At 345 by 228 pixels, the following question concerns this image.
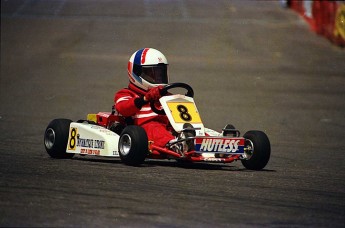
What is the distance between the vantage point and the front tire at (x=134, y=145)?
8.85 m

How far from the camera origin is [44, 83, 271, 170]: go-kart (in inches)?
349

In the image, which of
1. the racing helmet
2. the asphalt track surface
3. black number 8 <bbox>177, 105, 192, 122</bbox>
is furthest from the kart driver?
the asphalt track surface

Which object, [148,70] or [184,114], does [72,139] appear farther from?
[184,114]

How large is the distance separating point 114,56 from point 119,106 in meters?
13.8

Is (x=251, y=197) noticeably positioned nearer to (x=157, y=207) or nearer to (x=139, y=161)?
(x=157, y=207)

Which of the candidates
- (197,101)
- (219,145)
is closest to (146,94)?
(219,145)

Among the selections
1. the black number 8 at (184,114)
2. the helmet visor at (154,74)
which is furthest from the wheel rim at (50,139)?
the black number 8 at (184,114)

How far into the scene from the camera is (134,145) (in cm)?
887

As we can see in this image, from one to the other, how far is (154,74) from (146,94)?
0.52 metres

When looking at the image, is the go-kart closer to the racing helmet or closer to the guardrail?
the racing helmet

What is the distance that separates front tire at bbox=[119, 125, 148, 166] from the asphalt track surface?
140 mm

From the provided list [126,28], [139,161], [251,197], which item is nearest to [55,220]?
[251,197]

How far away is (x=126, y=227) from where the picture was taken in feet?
18.8

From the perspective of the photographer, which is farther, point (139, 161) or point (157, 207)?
point (139, 161)
